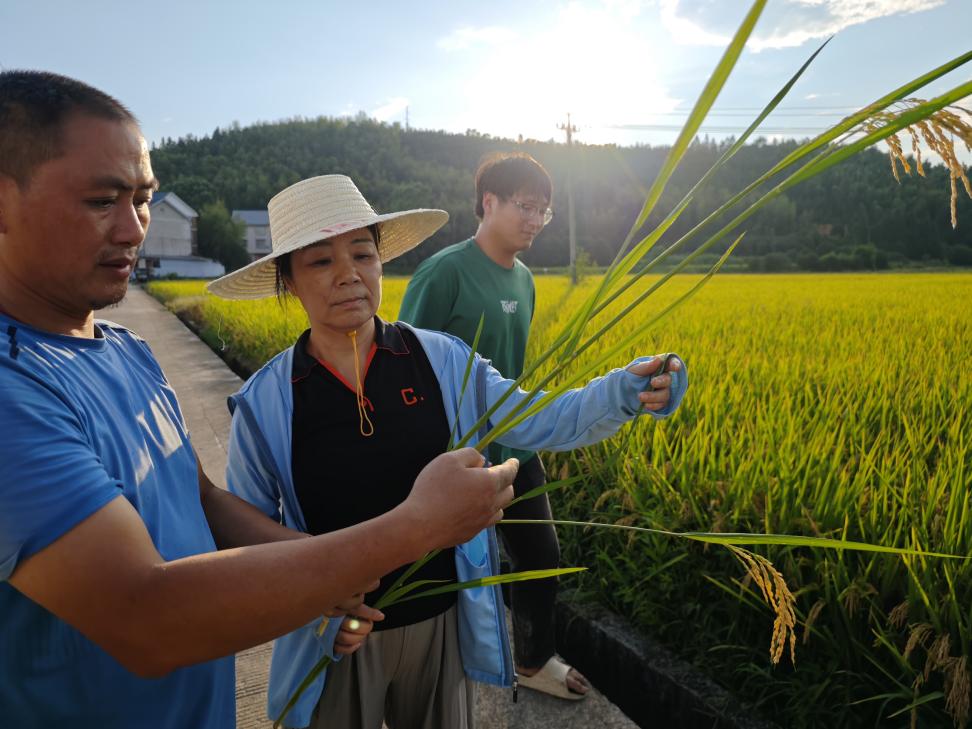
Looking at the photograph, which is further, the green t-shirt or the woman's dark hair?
the green t-shirt

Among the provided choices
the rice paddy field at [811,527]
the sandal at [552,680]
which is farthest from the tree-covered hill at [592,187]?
the sandal at [552,680]

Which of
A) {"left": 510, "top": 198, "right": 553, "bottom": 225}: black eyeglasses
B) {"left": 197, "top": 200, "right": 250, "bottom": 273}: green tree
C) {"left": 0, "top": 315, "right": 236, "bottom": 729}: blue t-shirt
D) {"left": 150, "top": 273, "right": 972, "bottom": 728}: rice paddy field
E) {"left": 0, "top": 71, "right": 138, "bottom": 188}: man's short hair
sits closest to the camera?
{"left": 0, "top": 315, "right": 236, "bottom": 729}: blue t-shirt

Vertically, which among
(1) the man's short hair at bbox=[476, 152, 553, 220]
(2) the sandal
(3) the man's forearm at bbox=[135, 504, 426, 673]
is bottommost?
(2) the sandal

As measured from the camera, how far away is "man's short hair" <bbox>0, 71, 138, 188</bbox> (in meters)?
0.77

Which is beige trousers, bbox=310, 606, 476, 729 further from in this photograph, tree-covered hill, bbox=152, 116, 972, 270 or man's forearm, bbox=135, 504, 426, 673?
tree-covered hill, bbox=152, 116, 972, 270

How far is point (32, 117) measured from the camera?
781mm

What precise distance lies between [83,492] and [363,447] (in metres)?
0.72

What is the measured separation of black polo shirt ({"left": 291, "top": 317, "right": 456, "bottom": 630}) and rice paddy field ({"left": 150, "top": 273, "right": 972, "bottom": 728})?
0.46 metres

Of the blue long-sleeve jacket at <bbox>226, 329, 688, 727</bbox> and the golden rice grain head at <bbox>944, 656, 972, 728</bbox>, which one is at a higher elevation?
the blue long-sleeve jacket at <bbox>226, 329, 688, 727</bbox>

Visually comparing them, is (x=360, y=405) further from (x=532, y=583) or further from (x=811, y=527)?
(x=811, y=527)

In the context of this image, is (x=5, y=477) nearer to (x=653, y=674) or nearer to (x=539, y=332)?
(x=653, y=674)

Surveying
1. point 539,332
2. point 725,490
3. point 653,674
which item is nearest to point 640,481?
point 725,490

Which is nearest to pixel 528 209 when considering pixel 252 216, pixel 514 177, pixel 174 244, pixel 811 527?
pixel 514 177

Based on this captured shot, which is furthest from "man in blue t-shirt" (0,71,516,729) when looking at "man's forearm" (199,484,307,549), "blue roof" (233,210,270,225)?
"blue roof" (233,210,270,225)
